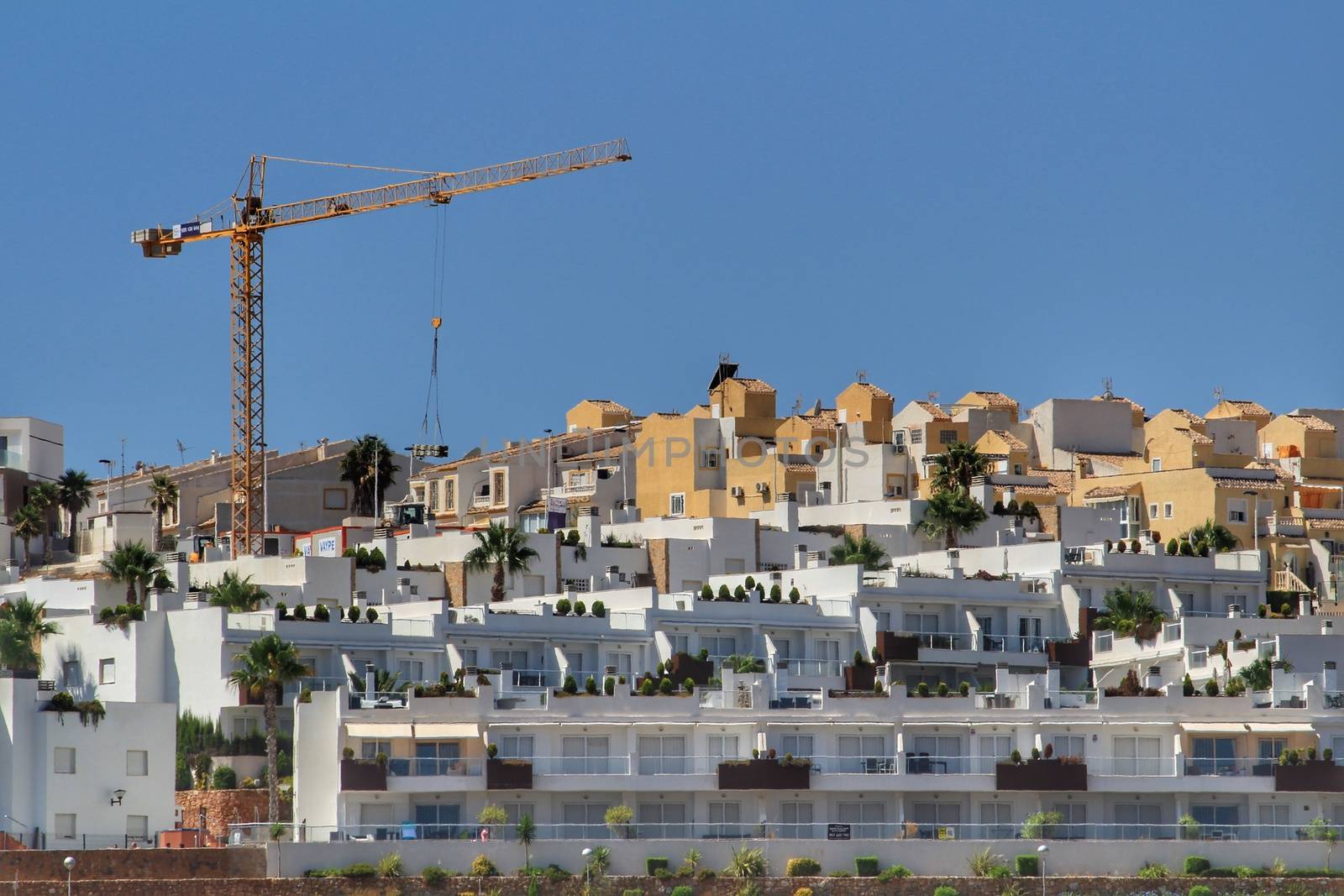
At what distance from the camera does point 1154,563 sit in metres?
110

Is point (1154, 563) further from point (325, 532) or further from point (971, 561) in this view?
point (325, 532)

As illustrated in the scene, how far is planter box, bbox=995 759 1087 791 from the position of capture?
86938 millimetres

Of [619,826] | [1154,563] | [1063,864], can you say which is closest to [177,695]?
[619,826]

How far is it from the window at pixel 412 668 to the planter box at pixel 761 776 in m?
13.5

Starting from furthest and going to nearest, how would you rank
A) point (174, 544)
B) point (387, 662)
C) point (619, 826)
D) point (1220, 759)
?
point (174, 544) < point (387, 662) < point (1220, 759) < point (619, 826)

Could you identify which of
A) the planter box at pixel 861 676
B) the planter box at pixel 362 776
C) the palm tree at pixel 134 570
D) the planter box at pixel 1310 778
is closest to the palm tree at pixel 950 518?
the planter box at pixel 861 676

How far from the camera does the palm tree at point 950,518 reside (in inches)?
4606

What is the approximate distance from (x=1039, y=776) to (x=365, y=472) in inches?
2478

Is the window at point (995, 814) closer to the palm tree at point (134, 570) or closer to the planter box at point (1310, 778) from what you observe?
the planter box at point (1310, 778)

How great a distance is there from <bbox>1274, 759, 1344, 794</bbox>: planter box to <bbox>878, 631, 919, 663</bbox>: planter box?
17147mm

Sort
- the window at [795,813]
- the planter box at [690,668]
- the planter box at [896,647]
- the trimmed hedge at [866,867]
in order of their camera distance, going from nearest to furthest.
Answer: the trimmed hedge at [866,867] → the window at [795,813] → the planter box at [690,668] → the planter box at [896,647]

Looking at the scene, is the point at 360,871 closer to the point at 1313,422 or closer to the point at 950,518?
the point at 950,518

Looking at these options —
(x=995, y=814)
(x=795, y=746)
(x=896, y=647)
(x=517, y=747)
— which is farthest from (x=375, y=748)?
(x=896, y=647)

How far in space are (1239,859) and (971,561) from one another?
91.2ft
